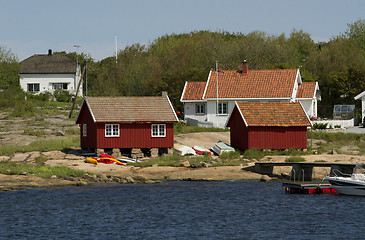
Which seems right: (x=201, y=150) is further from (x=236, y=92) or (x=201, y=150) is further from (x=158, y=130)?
(x=236, y=92)

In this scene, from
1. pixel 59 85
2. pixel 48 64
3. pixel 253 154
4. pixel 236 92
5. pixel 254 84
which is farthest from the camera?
pixel 48 64

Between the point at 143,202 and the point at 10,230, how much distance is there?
29.0 ft

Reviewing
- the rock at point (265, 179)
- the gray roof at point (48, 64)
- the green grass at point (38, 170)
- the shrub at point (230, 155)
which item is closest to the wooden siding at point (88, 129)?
the green grass at point (38, 170)

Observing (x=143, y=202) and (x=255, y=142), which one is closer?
(x=143, y=202)

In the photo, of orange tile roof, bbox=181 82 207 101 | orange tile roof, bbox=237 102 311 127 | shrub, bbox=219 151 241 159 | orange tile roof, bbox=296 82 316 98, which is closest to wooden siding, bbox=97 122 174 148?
shrub, bbox=219 151 241 159

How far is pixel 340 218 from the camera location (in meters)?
31.3

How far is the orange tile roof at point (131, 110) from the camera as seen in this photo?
50.7m

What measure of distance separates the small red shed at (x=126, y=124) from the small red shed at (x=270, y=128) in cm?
542

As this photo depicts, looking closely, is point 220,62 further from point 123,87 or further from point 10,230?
point 10,230

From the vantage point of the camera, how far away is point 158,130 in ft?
168

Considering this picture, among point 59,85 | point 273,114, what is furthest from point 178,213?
point 59,85

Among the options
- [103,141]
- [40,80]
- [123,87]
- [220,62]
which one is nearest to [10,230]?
[103,141]

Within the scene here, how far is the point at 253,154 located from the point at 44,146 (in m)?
16.6

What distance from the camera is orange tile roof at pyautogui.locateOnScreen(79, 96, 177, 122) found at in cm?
5072
